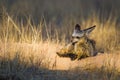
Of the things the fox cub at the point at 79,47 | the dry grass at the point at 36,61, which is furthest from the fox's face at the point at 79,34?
the dry grass at the point at 36,61

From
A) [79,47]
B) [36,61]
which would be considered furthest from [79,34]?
[36,61]

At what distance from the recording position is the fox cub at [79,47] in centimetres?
830

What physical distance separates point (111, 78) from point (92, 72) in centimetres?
48

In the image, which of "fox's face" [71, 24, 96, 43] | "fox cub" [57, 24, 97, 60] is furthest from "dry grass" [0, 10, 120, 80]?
"fox's face" [71, 24, 96, 43]

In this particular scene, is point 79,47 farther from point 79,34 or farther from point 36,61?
point 36,61

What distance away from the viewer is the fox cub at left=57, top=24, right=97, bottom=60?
27.2 ft

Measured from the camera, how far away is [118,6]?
17.2 metres

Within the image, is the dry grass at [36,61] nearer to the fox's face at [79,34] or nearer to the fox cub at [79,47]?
the fox cub at [79,47]

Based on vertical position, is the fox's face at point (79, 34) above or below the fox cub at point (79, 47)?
above

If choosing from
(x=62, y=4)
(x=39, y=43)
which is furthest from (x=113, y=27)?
(x=62, y=4)

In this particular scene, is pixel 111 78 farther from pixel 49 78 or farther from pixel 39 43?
pixel 39 43

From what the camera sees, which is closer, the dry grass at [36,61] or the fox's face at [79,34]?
the dry grass at [36,61]

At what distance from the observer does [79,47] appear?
27.3 ft

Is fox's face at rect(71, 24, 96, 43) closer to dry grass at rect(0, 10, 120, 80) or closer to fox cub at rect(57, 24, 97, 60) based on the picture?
fox cub at rect(57, 24, 97, 60)
